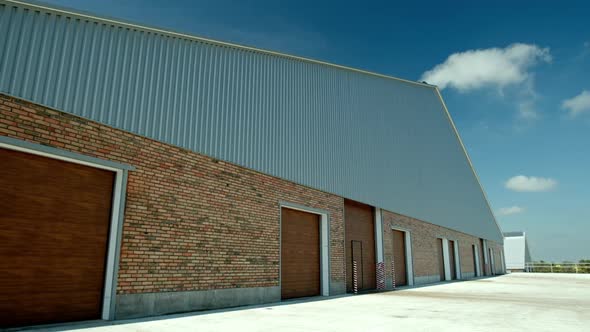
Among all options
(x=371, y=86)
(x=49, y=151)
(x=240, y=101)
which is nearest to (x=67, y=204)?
(x=49, y=151)

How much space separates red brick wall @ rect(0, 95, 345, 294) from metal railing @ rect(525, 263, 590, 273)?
56626mm

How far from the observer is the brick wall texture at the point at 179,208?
823cm

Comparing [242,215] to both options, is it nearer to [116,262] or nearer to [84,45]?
[116,262]

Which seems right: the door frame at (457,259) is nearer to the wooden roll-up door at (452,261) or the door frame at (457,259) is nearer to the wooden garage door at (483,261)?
the wooden roll-up door at (452,261)

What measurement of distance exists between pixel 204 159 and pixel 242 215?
7.15 feet

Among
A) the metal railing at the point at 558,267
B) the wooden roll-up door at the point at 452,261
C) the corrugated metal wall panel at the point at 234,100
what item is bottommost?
the metal railing at the point at 558,267

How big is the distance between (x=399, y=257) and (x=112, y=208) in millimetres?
18034

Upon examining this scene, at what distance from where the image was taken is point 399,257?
76.6 ft

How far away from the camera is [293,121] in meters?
15.4

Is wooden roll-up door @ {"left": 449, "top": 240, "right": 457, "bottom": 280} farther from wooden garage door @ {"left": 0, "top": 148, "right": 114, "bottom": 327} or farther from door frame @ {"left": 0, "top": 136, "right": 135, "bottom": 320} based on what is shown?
wooden garage door @ {"left": 0, "top": 148, "right": 114, "bottom": 327}

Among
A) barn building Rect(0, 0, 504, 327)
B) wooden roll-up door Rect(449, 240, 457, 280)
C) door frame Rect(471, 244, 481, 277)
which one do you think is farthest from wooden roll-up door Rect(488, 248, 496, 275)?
barn building Rect(0, 0, 504, 327)

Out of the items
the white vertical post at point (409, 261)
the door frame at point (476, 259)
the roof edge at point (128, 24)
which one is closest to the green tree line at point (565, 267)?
the door frame at point (476, 259)

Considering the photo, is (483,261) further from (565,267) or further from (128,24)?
(128,24)

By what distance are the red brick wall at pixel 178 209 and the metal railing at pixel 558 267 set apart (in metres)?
56.6
